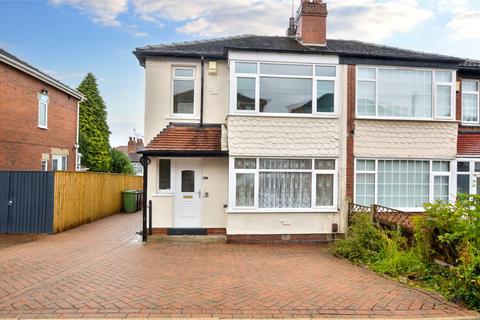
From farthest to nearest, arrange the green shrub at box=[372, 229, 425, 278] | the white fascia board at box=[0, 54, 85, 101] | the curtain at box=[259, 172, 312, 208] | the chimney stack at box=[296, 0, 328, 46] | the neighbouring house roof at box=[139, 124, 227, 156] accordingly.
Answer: the white fascia board at box=[0, 54, 85, 101] → the chimney stack at box=[296, 0, 328, 46] → the curtain at box=[259, 172, 312, 208] → the neighbouring house roof at box=[139, 124, 227, 156] → the green shrub at box=[372, 229, 425, 278]

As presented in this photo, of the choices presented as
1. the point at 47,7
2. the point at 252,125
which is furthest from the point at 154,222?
the point at 47,7

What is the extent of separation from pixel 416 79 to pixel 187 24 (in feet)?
33.6

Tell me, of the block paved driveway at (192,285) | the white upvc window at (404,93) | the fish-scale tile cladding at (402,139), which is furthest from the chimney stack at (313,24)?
the block paved driveway at (192,285)

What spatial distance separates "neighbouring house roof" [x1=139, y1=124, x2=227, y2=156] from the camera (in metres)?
10.9

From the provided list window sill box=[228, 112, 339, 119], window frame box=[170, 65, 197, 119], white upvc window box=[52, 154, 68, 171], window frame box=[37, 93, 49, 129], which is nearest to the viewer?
window sill box=[228, 112, 339, 119]

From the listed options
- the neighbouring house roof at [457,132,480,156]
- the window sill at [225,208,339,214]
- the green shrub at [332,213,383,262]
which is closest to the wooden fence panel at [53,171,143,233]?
the window sill at [225,208,339,214]

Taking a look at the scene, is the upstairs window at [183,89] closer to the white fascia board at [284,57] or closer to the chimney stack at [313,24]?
the white fascia board at [284,57]

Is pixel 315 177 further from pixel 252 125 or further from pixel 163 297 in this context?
pixel 163 297

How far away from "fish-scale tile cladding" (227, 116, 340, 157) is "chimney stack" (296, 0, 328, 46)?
306 cm

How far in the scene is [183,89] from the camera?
1196 centimetres

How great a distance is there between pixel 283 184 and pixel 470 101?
8215 mm

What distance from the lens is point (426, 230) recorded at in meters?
7.19

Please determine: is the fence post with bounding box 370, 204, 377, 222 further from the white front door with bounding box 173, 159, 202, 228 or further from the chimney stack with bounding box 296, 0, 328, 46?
the chimney stack with bounding box 296, 0, 328, 46

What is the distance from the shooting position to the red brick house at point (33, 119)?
575 inches
